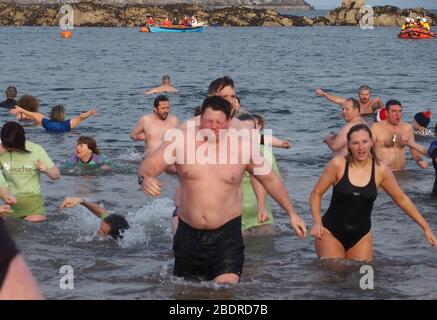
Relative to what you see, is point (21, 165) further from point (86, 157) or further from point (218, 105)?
point (218, 105)

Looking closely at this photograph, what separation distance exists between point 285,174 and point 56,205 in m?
4.46

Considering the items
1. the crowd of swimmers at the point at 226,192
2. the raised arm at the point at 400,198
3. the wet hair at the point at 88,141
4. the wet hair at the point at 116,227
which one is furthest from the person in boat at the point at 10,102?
the raised arm at the point at 400,198

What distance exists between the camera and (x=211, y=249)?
257 inches

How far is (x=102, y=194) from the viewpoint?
1232cm

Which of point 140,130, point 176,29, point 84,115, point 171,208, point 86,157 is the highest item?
point 176,29

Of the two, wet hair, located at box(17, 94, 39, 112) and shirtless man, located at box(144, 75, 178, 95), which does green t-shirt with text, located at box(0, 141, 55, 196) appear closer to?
wet hair, located at box(17, 94, 39, 112)

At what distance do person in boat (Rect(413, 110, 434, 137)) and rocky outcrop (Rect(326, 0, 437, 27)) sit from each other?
366 ft

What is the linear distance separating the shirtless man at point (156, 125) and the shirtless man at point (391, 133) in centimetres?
321

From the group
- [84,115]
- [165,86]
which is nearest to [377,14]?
[165,86]

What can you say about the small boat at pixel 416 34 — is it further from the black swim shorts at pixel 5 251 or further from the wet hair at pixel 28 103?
the black swim shorts at pixel 5 251

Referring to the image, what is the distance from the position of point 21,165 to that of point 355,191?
12.7 feet

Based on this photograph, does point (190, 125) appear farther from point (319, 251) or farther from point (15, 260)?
point (15, 260)

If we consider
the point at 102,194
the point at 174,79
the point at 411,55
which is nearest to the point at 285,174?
the point at 102,194

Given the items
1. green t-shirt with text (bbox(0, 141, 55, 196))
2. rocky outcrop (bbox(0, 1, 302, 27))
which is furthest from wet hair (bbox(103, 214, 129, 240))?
rocky outcrop (bbox(0, 1, 302, 27))
